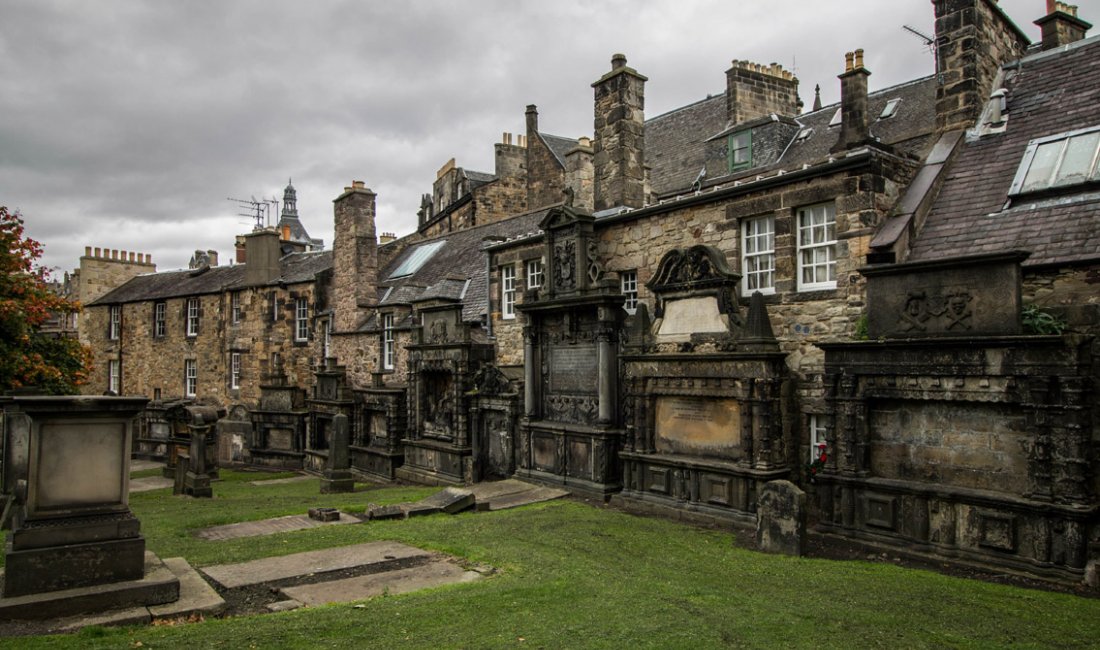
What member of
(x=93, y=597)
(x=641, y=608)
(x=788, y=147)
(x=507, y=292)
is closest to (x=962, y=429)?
(x=641, y=608)

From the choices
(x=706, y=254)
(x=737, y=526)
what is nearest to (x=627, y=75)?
(x=706, y=254)

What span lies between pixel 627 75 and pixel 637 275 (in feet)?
17.2

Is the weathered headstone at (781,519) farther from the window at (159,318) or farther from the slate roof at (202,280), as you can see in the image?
the window at (159,318)

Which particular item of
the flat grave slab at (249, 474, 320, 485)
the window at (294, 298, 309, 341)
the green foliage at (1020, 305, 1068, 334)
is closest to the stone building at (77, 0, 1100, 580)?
the green foliage at (1020, 305, 1068, 334)

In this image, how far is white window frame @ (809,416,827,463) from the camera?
11.5 metres

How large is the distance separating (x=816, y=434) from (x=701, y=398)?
1.94 meters

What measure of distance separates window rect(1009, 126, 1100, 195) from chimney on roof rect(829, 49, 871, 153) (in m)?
3.41

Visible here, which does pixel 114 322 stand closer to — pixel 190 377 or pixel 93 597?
pixel 190 377

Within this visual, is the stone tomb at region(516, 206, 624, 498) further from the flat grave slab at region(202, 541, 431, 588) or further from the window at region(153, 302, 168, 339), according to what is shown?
the window at region(153, 302, 168, 339)

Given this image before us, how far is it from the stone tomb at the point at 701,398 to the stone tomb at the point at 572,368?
920mm

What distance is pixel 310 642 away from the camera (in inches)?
229

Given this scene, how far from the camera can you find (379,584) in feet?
26.6

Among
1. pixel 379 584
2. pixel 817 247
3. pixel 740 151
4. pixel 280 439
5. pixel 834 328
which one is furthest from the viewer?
pixel 280 439

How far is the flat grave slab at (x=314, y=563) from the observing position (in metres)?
8.41
